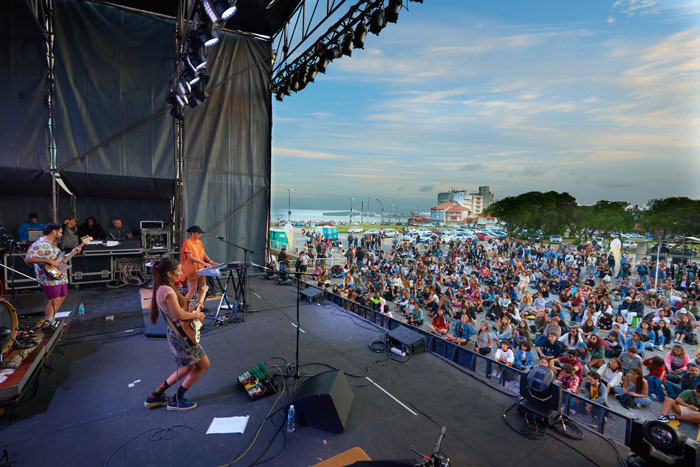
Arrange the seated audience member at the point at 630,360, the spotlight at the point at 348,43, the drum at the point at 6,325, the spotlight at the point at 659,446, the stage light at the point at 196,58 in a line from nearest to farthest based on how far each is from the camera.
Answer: the spotlight at the point at 659,446, the drum at the point at 6,325, the stage light at the point at 196,58, the seated audience member at the point at 630,360, the spotlight at the point at 348,43

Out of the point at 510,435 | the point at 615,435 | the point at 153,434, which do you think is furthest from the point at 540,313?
the point at 153,434

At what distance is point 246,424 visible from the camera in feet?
9.99

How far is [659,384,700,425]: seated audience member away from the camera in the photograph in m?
4.25

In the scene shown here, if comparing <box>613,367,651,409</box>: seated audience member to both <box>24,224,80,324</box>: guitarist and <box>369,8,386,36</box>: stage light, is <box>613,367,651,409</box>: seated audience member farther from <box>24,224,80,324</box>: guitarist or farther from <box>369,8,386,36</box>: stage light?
<box>24,224,80,324</box>: guitarist

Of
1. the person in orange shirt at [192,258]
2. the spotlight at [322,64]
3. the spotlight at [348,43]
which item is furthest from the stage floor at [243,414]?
the spotlight at [322,64]

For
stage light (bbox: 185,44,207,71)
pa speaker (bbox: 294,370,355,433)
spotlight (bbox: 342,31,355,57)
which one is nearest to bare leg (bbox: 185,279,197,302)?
pa speaker (bbox: 294,370,355,433)

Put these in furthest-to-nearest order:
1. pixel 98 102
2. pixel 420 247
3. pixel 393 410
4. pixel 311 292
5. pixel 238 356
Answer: pixel 420 247, pixel 98 102, pixel 311 292, pixel 238 356, pixel 393 410

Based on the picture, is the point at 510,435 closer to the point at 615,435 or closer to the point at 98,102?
the point at 615,435

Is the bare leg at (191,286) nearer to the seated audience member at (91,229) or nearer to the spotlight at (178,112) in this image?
the seated audience member at (91,229)

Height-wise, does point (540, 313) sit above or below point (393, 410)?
below

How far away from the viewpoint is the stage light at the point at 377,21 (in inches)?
237

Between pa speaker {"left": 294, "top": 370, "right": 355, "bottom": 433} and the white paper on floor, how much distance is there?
51 centimetres

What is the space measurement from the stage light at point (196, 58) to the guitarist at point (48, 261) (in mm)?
3469

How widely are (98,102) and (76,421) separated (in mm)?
8206
